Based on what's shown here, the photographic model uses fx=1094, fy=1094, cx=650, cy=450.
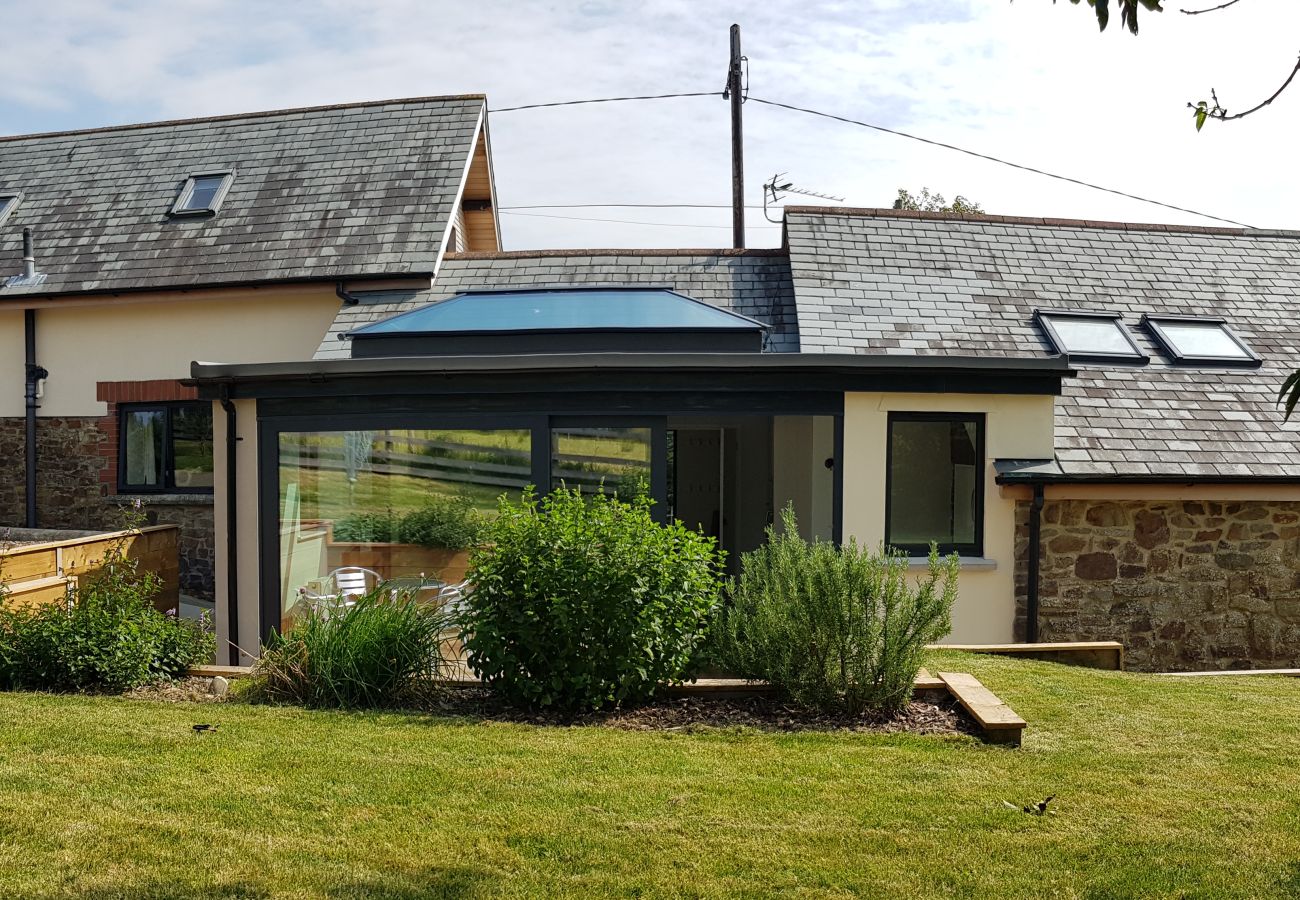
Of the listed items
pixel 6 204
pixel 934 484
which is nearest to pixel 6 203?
pixel 6 204

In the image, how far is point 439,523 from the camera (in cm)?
926

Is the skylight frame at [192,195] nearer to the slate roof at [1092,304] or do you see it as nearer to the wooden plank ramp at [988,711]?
the slate roof at [1092,304]

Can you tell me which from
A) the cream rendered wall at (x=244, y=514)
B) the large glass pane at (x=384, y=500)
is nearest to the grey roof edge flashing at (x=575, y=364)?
the cream rendered wall at (x=244, y=514)

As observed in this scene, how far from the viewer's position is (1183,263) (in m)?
14.9

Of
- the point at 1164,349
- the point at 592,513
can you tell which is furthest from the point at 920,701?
the point at 1164,349

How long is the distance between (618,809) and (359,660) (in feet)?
9.00

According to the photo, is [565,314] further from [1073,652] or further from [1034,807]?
[1034,807]

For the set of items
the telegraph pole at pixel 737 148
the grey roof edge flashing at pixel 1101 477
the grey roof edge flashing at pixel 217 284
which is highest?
the telegraph pole at pixel 737 148

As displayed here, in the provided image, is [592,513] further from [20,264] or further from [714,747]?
[20,264]

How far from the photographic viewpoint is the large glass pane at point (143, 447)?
49.3ft

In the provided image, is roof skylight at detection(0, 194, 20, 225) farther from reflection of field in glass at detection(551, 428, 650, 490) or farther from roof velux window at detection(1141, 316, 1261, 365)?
roof velux window at detection(1141, 316, 1261, 365)

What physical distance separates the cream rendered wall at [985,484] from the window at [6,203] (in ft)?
45.7

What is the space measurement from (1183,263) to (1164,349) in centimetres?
276

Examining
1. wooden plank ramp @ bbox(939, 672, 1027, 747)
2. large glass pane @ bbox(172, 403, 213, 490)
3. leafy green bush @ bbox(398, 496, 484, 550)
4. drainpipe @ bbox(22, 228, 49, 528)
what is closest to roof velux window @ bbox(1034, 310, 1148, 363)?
wooden plank ramp @ bbox(939, 672, 1027, 747)
